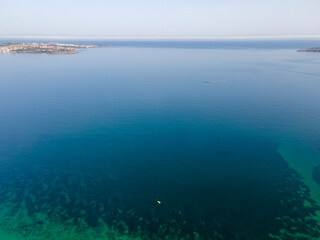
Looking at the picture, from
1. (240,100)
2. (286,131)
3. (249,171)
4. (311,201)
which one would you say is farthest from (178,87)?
(311,201)

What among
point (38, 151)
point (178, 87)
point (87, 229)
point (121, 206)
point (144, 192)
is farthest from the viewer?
point (178, 87)

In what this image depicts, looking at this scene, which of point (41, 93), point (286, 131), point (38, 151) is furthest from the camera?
point (41, 93)

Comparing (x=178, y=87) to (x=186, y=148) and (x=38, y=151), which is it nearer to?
(x=186, y=148)

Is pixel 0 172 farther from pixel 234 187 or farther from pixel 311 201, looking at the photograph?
pixel 311 201

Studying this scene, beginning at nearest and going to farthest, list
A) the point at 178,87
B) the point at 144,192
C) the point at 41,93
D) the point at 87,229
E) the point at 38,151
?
the point at 87,229, the point at 144,192, the point at 38,151, the point at 41,93, the point at 178,87

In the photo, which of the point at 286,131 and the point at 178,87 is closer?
the point at 286,131

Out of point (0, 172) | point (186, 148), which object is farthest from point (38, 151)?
point (186, 148)
